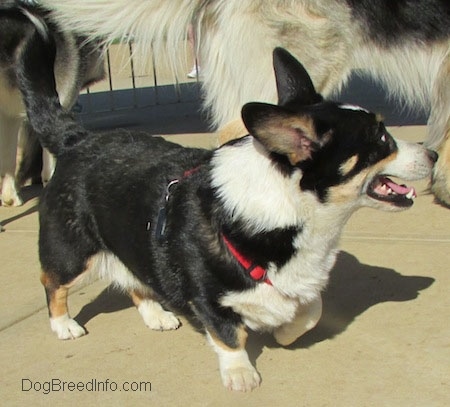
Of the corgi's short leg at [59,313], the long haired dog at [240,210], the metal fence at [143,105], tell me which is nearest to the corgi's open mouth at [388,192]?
the long haired dog at [240,210]

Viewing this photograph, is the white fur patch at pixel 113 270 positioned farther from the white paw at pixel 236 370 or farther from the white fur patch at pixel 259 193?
the white fur patch at pixel 259 193

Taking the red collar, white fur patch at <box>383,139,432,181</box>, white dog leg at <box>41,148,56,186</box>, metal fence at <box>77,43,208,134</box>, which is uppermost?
white fur patch at <box>383,139,432,181</box>

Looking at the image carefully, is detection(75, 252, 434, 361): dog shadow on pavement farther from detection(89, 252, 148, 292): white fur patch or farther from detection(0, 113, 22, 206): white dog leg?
detection(0, 113, 22, 206): white dog leg

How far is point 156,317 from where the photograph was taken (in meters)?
3.96

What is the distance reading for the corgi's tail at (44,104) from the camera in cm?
407

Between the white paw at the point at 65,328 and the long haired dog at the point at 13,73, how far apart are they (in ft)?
8.62

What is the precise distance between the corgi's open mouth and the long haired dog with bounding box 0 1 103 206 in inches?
131

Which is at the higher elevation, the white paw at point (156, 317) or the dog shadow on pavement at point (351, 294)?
the dog shadow on pavement at point (351, 294)

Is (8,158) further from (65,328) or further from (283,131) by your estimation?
(283,131)

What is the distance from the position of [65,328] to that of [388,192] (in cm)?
170

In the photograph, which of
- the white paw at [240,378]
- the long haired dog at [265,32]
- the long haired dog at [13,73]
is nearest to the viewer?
the white paw at [240,378]

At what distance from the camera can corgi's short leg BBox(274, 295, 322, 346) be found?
345cm

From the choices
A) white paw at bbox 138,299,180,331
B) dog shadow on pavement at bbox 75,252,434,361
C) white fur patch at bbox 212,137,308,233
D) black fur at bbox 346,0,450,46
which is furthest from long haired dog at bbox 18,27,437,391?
black fur at bbox 346,0,450,46

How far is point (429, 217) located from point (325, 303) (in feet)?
5.44
